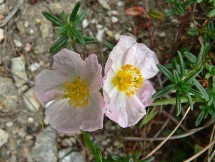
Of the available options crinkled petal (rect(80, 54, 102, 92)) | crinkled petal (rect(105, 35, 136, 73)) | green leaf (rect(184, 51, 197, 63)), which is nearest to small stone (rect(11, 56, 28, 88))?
crinkled petal (rect(80, 54, 102, 92))

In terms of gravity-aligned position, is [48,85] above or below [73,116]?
above

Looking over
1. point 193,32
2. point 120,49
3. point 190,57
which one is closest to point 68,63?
point 120,49

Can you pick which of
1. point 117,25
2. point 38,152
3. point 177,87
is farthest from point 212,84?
point 38,152

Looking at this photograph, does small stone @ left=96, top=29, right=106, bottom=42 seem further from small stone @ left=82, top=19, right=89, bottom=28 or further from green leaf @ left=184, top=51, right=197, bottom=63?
green leaf @ left=184, top=51, right=197, bottom=63

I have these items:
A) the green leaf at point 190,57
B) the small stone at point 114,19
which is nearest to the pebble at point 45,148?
the small stone at point 114,19

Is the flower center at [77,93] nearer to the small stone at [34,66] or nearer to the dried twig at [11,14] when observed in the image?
the small stone at [34,66]

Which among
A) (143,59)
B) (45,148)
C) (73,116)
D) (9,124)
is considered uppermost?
(143,59)

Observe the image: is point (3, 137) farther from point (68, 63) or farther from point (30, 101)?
point (68, 63)
